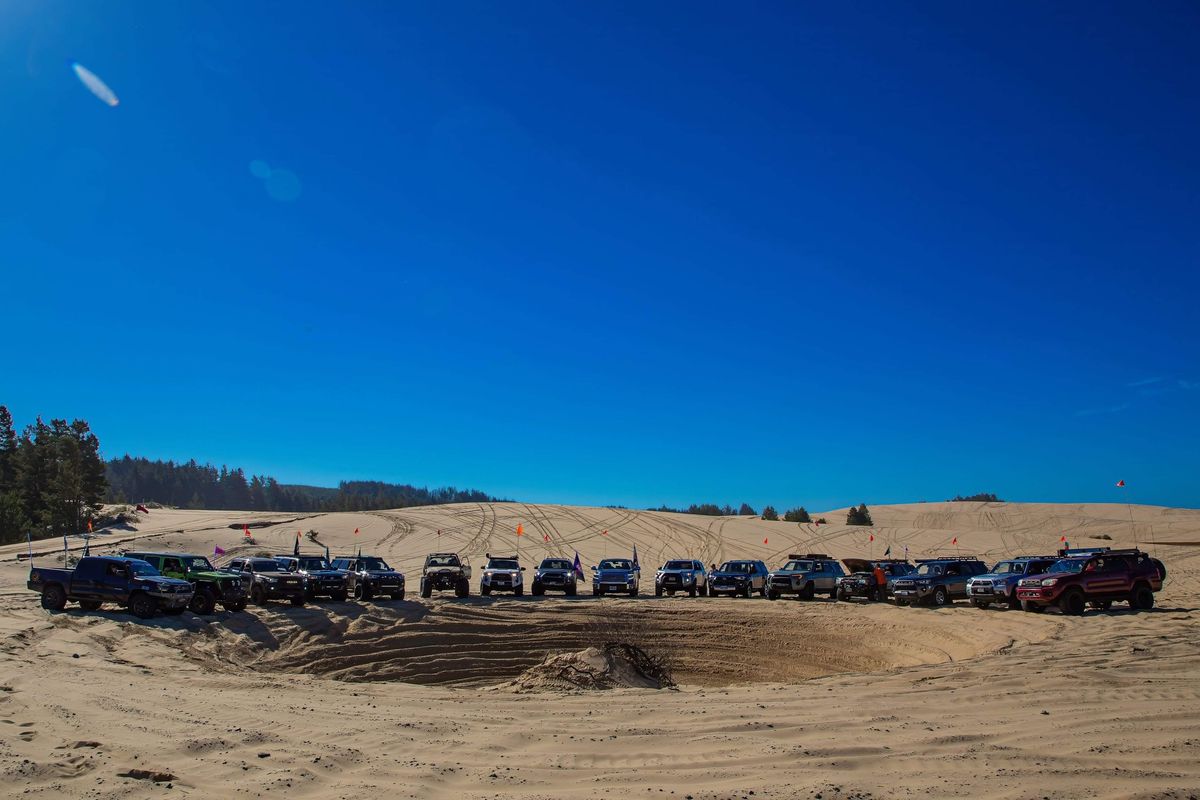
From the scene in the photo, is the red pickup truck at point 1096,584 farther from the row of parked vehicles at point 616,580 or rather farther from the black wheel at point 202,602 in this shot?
the black wheel at point 202,602

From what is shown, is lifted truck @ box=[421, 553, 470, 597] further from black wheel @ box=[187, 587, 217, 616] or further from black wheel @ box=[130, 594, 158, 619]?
black wheel @ box=[130, 594, 158, 619]

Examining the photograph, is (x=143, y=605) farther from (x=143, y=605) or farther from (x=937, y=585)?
(x=937, y=585)

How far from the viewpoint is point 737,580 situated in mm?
28359

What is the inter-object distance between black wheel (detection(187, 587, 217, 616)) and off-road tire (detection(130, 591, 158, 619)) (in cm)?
154

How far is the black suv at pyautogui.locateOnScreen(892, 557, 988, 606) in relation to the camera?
81.7 feet

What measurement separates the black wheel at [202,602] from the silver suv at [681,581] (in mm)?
15252

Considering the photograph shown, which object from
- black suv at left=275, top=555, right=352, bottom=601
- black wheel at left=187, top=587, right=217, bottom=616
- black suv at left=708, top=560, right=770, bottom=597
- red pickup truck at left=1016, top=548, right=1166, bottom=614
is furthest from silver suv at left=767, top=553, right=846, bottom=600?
black wheel at left=187, top=587, right=217, bottom=616

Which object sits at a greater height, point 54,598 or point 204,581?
point 204,581

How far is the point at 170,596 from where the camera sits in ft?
61.6

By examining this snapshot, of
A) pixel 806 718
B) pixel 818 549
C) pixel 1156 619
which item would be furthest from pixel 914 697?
pixel 818 549

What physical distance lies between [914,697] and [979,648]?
8.21 m

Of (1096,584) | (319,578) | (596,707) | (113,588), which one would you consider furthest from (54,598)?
(1096,584)

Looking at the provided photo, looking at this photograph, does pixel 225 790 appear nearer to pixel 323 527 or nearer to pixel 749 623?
pixel 749 623

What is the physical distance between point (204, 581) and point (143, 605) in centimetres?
205
